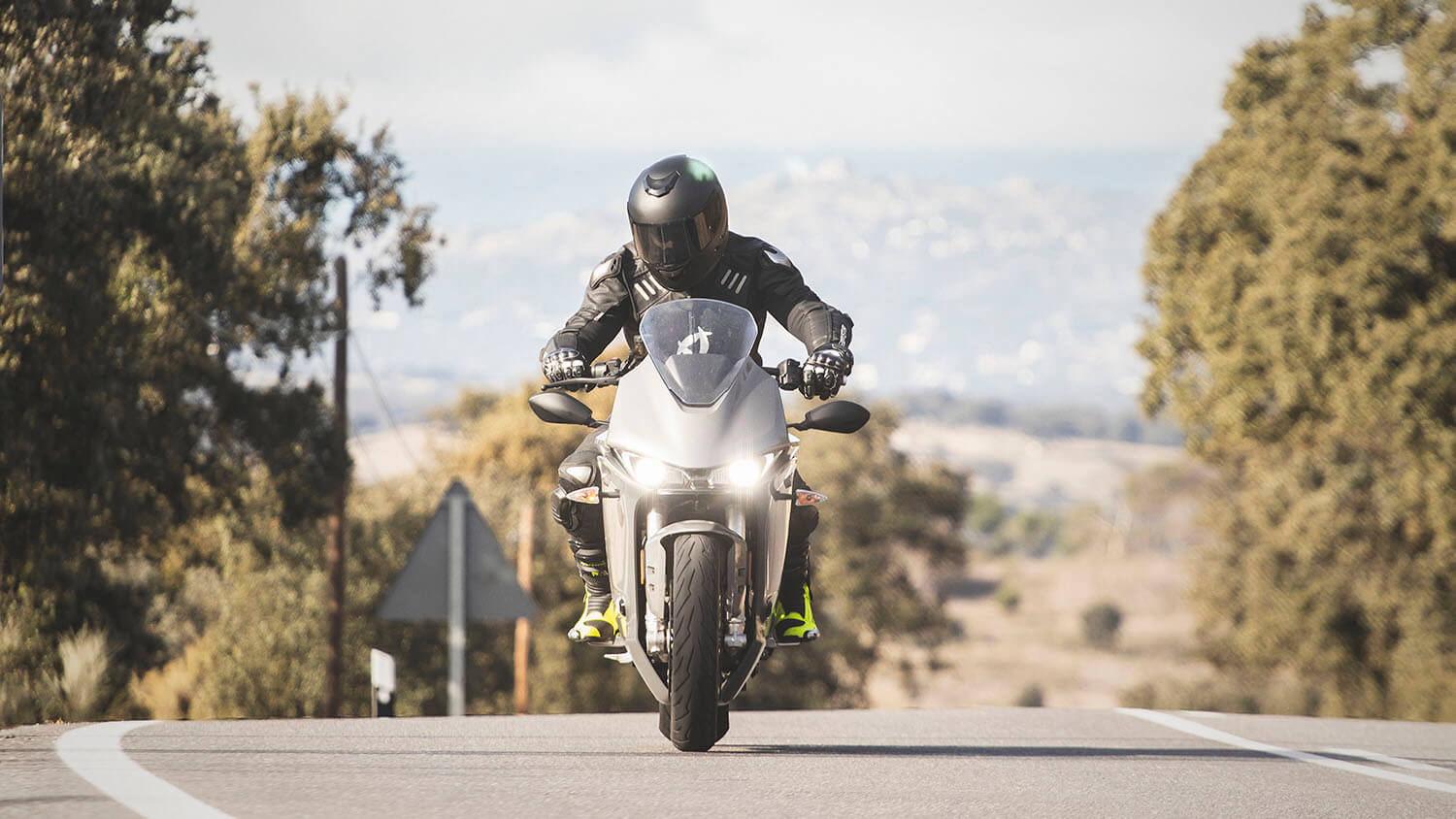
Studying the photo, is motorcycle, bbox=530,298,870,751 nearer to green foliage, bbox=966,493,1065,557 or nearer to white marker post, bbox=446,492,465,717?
white marker post, bbox=446,492,465,717

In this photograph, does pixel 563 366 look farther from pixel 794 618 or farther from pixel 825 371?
pixel 794 618

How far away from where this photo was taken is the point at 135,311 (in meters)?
21.2

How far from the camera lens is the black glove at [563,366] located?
709 cm

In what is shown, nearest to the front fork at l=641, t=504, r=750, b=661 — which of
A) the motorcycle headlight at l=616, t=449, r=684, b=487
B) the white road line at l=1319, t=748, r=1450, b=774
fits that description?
the motorcycle headlight at l=616, t=449, r=684, b=487

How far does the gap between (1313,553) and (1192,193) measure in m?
6.50

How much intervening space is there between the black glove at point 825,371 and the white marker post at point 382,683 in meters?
3.81

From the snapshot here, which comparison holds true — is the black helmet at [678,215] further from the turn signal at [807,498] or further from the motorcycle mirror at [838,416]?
the turn signal at [807,498]

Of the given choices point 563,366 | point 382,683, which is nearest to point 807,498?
point 563,366

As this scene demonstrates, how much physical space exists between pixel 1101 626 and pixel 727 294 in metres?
105

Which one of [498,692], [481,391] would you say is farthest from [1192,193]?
[481,391]

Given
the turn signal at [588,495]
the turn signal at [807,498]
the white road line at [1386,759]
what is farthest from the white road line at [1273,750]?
the turn signal at [588,495]

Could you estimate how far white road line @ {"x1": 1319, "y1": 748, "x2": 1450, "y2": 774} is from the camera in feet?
24.7

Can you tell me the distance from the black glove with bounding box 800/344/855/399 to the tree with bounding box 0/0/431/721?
1293 cm

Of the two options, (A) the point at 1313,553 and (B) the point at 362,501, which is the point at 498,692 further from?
(A) the point at 1313,553
